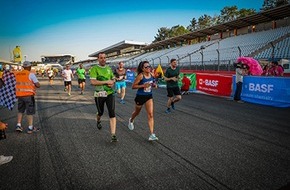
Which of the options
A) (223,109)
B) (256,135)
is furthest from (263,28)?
(256,135)

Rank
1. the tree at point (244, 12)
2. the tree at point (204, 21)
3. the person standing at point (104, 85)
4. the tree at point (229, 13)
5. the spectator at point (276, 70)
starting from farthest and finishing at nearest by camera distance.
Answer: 1. the tree at point (204, 21)
2. the tree at point (229, 13)
3. the tree at point (244, 12)
4. the spectator at point (276, 70)
5. the person standing at point (104, 85)

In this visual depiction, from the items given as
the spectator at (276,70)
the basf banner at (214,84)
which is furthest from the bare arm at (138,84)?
the spectator at (276,70)

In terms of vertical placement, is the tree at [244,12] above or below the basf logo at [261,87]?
above

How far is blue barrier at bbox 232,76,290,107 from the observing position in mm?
8461

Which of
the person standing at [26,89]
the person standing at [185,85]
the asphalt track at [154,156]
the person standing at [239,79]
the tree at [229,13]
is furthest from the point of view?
the tree at [229,13]

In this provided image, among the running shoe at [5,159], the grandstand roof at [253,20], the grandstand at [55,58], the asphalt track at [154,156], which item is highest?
the grandstand at [55,58]

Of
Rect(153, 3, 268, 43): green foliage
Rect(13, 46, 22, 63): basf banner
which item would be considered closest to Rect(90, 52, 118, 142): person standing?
Rect(13, 46, 22, 63): basf banner

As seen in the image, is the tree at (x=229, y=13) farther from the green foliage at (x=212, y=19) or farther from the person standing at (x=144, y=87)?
the person standing at (x=144, y=87)

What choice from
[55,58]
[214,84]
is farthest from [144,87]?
[55,58]

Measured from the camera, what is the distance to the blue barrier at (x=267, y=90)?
27.8ft

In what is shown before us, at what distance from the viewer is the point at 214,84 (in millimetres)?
12492

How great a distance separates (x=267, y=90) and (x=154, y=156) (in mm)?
7707

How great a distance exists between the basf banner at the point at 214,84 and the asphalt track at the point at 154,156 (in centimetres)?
517

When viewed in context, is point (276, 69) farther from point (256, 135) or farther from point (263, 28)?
point (263, 28)
